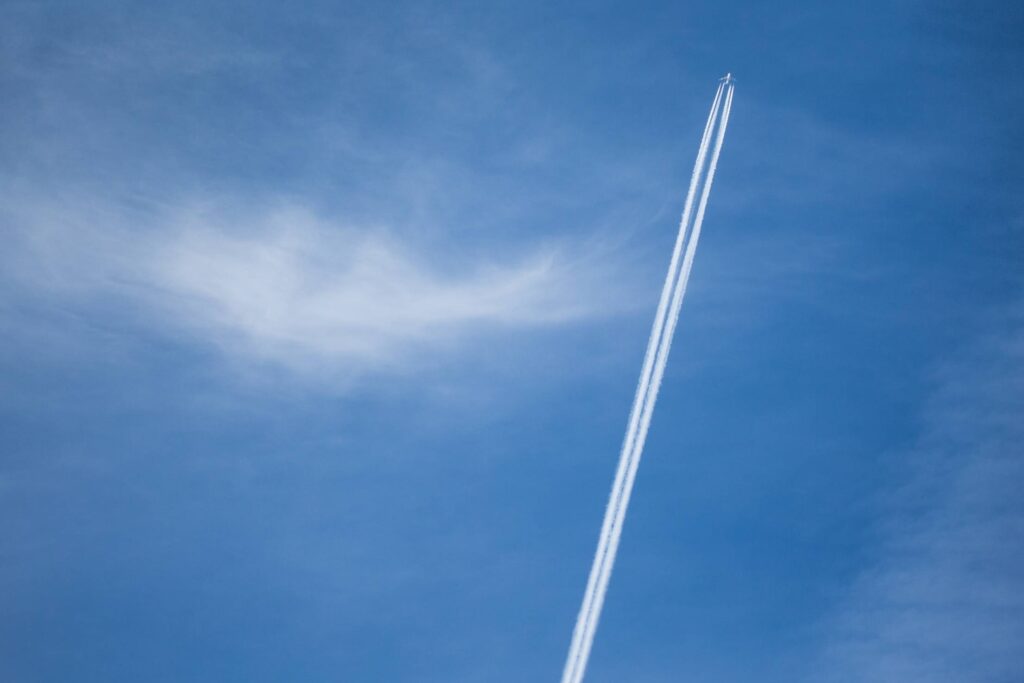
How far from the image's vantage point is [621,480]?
42594mm

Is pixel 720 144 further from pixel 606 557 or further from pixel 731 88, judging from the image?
pixel 606 557

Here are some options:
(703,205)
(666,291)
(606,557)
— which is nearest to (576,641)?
(606,557)

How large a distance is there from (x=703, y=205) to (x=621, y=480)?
14634mm

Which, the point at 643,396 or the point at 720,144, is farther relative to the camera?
the point at 720,144

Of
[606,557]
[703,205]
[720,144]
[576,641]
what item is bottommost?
[576,641]

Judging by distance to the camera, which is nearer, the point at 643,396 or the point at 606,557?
the point at 643,396

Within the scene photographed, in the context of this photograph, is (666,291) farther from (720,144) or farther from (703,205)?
(720,144)

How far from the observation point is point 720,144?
146 feet

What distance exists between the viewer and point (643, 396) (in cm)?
4172

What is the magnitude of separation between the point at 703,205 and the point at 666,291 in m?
5.47

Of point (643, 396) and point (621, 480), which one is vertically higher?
point (643, 396)

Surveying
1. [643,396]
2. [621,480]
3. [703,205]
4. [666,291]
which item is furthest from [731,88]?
[621,480]

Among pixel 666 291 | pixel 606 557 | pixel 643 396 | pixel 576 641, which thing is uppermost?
pixel 666 291

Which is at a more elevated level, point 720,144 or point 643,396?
point 720,144
